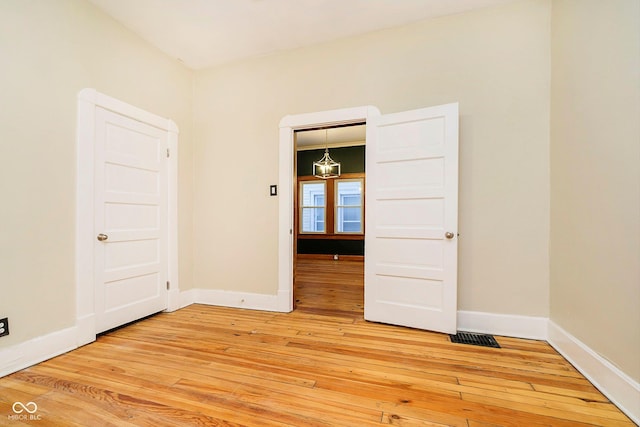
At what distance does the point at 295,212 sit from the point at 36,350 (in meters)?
2.35

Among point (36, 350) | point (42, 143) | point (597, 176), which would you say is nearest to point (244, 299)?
point (36, 350)

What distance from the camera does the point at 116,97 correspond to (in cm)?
263

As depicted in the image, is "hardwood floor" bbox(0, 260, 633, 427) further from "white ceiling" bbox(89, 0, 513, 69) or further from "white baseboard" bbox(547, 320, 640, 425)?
"white ceiling" bbox(89, 0, 513, 69)

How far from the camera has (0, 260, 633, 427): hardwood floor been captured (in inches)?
57.9

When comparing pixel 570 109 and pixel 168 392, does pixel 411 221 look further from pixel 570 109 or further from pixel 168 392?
pixel 168 392

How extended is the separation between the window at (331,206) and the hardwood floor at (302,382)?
4861mm

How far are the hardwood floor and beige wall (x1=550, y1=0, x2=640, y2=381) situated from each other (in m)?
0.42

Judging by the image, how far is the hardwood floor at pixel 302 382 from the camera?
1472 millimetres

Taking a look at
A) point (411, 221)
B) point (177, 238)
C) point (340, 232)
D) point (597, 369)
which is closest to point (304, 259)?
point (340, 232)

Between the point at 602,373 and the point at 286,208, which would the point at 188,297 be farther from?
the point at 602,373

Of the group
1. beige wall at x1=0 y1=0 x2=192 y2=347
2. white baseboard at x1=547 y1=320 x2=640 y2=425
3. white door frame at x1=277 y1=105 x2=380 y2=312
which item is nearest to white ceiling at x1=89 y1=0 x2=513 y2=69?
beige wall at x1=0 y1=0 x2=192 y2=347

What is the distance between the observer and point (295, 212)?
3311 millimetres

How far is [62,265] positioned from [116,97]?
4.99 feet

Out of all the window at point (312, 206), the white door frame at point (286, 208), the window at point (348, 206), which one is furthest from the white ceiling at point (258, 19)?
the window at point (312, 206)
